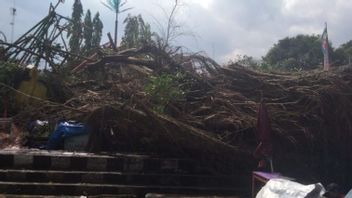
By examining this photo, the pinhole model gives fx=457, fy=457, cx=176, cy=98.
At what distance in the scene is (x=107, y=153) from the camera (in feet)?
27.1

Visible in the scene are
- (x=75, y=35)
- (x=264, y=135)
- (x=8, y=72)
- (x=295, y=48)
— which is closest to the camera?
(x=264, y=135)

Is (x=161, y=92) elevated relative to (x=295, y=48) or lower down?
lower down

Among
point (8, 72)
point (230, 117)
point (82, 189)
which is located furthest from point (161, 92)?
point (8, 72)

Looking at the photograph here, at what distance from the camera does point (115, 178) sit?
7719mm

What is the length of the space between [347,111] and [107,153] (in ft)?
15.1

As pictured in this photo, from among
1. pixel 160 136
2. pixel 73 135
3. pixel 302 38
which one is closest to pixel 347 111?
pixel 160 136

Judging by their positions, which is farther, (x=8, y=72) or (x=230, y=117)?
(x=8, y=72)

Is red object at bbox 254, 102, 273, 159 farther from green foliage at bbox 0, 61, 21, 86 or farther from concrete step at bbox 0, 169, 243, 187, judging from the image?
green foliage at bbox 0, 61, 21, 86

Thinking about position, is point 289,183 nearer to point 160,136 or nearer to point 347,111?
point 160,136

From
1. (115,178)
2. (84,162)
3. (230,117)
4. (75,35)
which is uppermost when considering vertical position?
(75,35)

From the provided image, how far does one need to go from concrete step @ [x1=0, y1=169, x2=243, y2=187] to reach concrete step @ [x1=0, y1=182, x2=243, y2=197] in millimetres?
171

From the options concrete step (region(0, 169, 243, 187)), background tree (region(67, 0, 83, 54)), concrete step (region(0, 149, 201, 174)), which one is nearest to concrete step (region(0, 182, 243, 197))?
concrete step (region(0, 169, 243, 187))

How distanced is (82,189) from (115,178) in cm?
60

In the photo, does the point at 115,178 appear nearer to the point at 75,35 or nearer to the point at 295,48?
the point at 75,35
